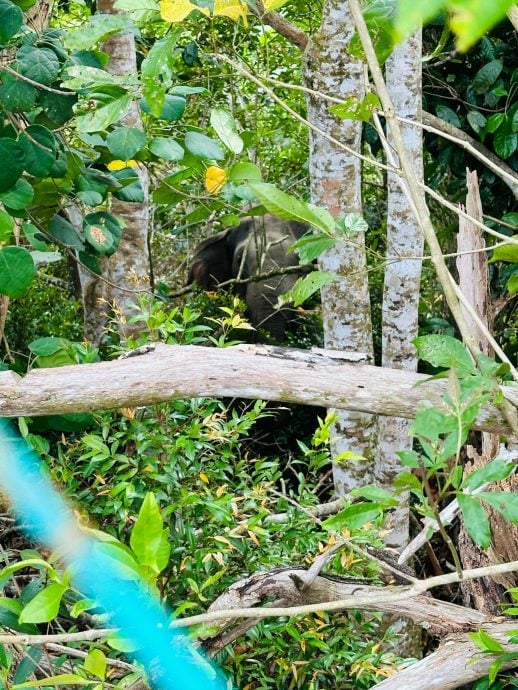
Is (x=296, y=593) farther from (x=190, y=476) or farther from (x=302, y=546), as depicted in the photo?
(x=190, y=476)

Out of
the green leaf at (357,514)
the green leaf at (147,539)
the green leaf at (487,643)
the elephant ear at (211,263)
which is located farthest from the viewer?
the elephant ear at (211,263)

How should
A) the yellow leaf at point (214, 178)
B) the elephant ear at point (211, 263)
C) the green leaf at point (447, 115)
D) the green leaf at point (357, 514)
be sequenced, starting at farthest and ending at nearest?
the elephant ear at point (211, 263) → the green leaf at point (447, 115) → the yellow leaf at point (214, 178) → the green leaf at point (357, 514)

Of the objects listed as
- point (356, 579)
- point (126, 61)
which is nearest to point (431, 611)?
point (356, 579)

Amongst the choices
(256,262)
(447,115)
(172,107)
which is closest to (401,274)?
(447,115)

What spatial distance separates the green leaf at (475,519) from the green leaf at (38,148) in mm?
1502

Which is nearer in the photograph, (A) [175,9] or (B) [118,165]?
(A) [175,9]

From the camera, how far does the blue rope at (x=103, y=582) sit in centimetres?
107

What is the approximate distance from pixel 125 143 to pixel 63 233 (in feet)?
1.75

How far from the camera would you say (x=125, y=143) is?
2.09m

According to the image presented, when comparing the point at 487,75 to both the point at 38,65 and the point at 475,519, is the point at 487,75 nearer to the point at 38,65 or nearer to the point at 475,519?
the point at 38,65

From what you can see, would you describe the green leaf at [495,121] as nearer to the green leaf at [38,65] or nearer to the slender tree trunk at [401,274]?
the slender tree trunk at [401,274]

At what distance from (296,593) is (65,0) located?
3894 mm

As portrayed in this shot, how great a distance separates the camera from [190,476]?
2209 mm

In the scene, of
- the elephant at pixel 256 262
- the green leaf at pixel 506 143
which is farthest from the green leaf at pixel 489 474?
the elephant at pixel 256 262
